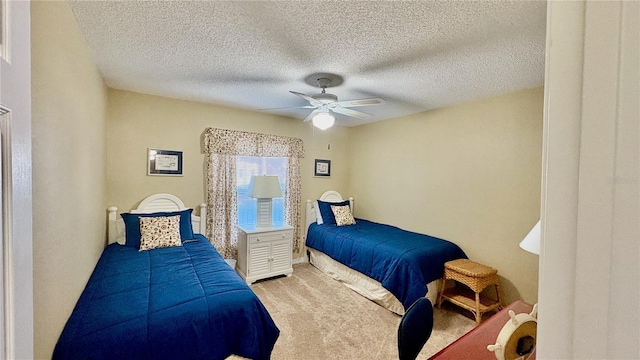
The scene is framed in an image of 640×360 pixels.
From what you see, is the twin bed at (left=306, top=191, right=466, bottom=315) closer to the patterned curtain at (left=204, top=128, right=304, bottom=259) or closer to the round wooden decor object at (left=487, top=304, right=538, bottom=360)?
the patterned curtain at (left=204, top=128, right=304, bottom=259)

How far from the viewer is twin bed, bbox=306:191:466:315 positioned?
275cm

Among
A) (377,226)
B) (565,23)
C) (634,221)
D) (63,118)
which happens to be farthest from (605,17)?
(377,226)

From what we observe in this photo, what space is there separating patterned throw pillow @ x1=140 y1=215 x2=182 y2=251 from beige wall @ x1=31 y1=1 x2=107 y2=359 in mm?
591

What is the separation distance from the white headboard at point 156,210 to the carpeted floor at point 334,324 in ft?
3.54

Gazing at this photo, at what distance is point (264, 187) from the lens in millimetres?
3580

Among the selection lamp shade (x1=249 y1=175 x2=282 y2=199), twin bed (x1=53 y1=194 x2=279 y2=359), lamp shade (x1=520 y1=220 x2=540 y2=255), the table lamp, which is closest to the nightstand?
the table lamp

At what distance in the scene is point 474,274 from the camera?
8.73 feet

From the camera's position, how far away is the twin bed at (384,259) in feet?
9.04

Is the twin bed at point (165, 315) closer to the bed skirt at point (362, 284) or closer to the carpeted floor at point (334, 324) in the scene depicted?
the carpeted floor at point (334, 324)

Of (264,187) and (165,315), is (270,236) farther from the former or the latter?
(165,315)

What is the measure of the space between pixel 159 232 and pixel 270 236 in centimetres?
129

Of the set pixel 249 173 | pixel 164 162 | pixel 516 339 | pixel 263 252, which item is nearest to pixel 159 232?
pixel 164 162

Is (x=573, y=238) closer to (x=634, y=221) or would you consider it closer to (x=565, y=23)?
(x=634, y=221)

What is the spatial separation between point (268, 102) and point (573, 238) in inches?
132
